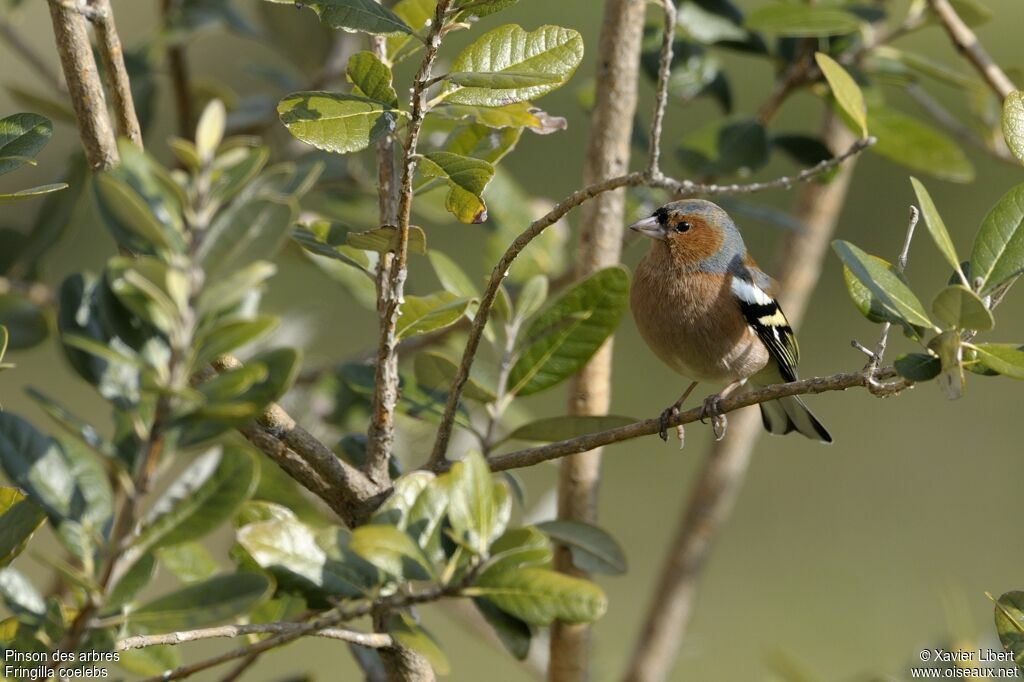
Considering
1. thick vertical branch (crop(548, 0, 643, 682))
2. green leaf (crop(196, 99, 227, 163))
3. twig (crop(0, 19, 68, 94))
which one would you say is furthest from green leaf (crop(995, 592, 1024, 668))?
twig (crop(0, 19, 68, 94))

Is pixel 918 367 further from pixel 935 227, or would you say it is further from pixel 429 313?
pixel 429 313

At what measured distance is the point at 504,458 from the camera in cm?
188

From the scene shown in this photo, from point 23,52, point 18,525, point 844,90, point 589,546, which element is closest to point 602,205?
point 844,90

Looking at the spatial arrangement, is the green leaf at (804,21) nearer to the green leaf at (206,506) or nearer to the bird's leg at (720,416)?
the bird's leg at (720,416)

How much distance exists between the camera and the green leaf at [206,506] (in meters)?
1.21

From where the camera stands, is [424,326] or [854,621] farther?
[854,621]

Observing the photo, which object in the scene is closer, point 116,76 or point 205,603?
point 205,603

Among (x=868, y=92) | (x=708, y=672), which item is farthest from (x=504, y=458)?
(x=708, y=672)

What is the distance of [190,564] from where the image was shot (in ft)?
6.13

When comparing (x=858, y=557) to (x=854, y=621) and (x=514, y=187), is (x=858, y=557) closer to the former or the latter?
(x=854, y=621)

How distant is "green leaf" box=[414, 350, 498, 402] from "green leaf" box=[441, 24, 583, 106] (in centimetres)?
Answer: 64

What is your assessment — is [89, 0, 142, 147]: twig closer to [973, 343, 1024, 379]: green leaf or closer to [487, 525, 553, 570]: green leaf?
[487, 525, 553, 570]: green leaf

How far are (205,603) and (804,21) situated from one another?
80.0 inches

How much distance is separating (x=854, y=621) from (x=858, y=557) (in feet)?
2.51
